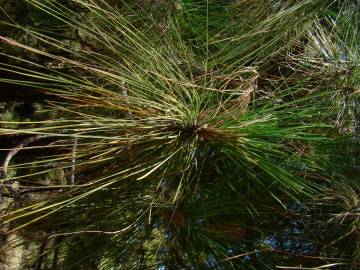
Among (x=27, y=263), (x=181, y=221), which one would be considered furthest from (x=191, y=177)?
(x=27, y=263)

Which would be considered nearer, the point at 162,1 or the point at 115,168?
the point at 115,168

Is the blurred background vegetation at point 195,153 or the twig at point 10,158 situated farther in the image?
the twig at point 10,158

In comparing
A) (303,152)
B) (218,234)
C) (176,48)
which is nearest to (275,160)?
(303,152)

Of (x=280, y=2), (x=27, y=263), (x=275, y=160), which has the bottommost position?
(x=27, y=263)

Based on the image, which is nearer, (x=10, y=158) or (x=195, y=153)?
(x=195, y=153)

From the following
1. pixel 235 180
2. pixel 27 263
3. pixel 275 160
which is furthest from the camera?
pixel 27 263

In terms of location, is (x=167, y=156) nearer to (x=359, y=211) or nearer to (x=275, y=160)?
(x=275, y=160)

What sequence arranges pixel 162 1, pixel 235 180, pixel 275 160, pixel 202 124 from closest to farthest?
pixel 202 124
pixel 275 160
pixel 235 180
pixel 162 1

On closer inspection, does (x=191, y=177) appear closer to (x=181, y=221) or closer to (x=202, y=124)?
(x=181, y=221)

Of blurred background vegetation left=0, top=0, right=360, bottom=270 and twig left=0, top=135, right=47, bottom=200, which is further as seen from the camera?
twig left=0, top=135, right=47, bottom=200

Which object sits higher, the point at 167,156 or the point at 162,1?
the point at 162,1
